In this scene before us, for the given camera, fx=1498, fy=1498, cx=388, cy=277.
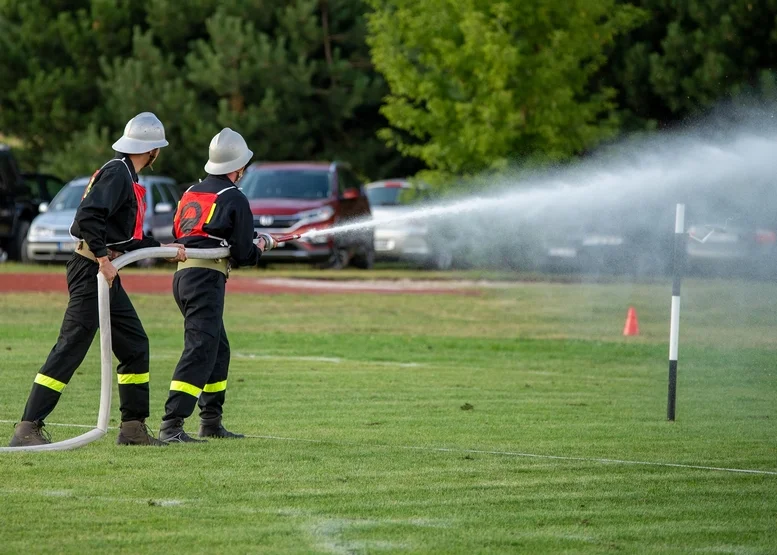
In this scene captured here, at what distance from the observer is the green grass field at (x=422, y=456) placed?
21.3 ft

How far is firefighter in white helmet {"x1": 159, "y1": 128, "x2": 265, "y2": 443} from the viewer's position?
888cm

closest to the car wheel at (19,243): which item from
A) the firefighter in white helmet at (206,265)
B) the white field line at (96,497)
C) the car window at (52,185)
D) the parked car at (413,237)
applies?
the car window at (52,185)

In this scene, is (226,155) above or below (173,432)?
above

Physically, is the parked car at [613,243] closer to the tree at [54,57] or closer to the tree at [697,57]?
the tree at [697,57]

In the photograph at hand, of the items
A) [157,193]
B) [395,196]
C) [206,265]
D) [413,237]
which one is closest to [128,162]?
[206,265]

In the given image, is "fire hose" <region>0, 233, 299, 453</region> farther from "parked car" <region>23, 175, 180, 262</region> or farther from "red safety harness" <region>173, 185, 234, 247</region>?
"parked car" <region>23, 175, 180, 262</region>

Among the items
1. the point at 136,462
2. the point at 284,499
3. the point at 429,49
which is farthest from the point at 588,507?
the point at 429,49

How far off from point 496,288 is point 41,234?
851 cm

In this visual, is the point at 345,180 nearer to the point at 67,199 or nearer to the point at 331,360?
the point at 67,199

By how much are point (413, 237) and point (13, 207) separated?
8.06 meters

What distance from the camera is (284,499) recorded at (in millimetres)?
7184

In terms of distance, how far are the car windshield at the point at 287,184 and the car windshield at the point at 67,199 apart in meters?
3.20

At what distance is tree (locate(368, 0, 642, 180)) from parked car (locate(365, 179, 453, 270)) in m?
1.06

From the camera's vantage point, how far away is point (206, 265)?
8945mm
